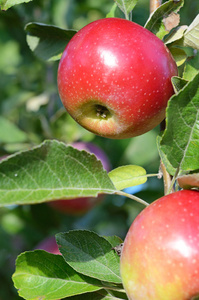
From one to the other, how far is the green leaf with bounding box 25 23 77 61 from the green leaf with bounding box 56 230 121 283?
61cm

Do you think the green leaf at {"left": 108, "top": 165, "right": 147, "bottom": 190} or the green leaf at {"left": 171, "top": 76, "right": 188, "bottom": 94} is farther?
the green leaf at {"left": 108, "top": 165, "right": 147, "bottom": 190}

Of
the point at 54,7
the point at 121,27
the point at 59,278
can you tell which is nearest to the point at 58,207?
the point at 54,7

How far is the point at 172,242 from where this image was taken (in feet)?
2.91

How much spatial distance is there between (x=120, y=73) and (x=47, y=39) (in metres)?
0.48

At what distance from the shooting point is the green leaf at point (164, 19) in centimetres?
123

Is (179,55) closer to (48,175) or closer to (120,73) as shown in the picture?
(120,73)

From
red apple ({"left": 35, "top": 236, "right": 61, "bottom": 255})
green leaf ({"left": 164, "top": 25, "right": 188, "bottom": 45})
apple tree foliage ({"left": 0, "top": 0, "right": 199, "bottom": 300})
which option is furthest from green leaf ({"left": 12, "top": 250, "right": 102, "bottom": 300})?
red apple ({"left": 35, "top": 236, "right": 61, "bottom": 255})

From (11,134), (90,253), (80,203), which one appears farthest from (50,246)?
(90,253)

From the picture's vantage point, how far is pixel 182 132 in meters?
1.02

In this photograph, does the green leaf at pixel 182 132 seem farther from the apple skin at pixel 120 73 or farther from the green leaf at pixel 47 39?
the green leaf at pixel 47 39

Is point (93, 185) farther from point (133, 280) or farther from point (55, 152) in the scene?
point (133, 280)

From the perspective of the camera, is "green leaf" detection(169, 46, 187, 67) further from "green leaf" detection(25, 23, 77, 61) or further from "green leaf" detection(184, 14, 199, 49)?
"green leaf" detection(25, 23, 77, 61)

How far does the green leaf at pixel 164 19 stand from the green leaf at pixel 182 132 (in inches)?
13.2

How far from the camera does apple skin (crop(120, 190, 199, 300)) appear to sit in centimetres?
87
